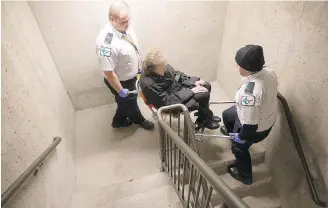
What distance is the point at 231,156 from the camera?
3074mm

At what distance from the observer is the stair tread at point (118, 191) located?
8.71 feet

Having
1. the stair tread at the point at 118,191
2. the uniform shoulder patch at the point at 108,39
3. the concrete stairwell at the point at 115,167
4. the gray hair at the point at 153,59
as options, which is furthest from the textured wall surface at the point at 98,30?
the stair tread at the point at 118,191

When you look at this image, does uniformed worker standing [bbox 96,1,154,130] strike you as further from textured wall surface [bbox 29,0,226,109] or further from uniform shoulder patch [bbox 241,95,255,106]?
uniform shoulder patch [bbox 241,95,255,106]

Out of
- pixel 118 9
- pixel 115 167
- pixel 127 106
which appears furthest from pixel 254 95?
pixel 115 167

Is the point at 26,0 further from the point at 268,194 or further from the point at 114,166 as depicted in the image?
the point at 268,194

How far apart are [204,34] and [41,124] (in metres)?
2.45

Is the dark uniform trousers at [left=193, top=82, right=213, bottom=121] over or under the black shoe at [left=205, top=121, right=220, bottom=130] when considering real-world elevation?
over

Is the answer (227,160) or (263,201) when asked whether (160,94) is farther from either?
(263,201)

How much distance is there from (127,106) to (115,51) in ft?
2.80

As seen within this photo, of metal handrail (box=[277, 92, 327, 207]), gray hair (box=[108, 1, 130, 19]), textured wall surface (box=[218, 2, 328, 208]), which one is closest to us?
textured wall surface (box=[218, 2, 328, 208])

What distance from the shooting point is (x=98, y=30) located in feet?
10.4

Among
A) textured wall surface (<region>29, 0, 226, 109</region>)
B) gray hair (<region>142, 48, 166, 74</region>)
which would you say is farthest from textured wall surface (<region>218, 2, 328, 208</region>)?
gray hair (<region>142, 48, 166, 74</region>)

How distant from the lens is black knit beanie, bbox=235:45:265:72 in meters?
2.02

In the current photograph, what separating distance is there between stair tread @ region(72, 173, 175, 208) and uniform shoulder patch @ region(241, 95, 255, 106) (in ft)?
4.07
